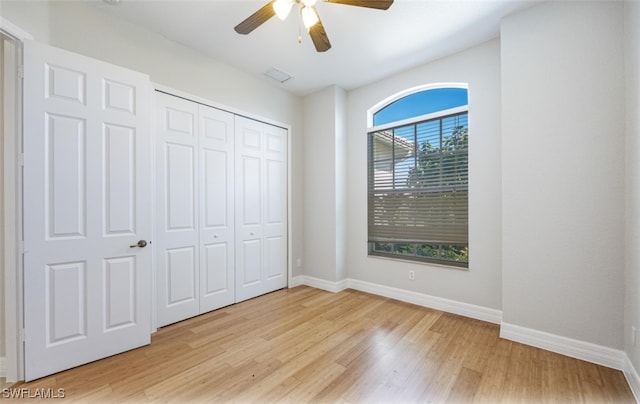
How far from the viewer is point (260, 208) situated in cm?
381

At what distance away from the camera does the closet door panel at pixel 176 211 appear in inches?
110

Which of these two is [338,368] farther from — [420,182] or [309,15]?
[309,15]

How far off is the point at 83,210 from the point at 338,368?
7.77 feet

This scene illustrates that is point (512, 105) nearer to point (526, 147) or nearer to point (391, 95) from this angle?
point (526, 147)

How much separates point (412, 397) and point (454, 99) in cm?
314

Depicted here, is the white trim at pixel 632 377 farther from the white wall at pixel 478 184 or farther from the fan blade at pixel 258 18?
the fan blade at pixel 258 18

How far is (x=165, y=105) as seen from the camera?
283 cm

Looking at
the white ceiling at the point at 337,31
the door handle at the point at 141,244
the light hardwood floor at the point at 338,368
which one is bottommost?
the light hardwood floor at the point at 338,368

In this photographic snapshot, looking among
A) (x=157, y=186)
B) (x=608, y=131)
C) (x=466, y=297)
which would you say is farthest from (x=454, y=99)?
(x=157, y=186)

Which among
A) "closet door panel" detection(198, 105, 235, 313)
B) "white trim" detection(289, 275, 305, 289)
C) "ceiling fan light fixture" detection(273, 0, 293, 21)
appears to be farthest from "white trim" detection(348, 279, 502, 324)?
"ceiling fan light fixture" detection(273, 0, 293, 21)

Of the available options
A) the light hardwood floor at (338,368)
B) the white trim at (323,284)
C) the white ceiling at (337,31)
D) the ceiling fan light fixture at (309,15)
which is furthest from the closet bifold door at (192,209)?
the ceiling fan light fixture at (309,15)

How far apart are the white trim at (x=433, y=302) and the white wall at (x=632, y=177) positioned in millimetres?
1022

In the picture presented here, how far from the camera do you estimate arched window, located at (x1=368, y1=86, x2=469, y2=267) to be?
125 inches

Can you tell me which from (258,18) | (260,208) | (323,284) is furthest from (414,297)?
(258,18)
